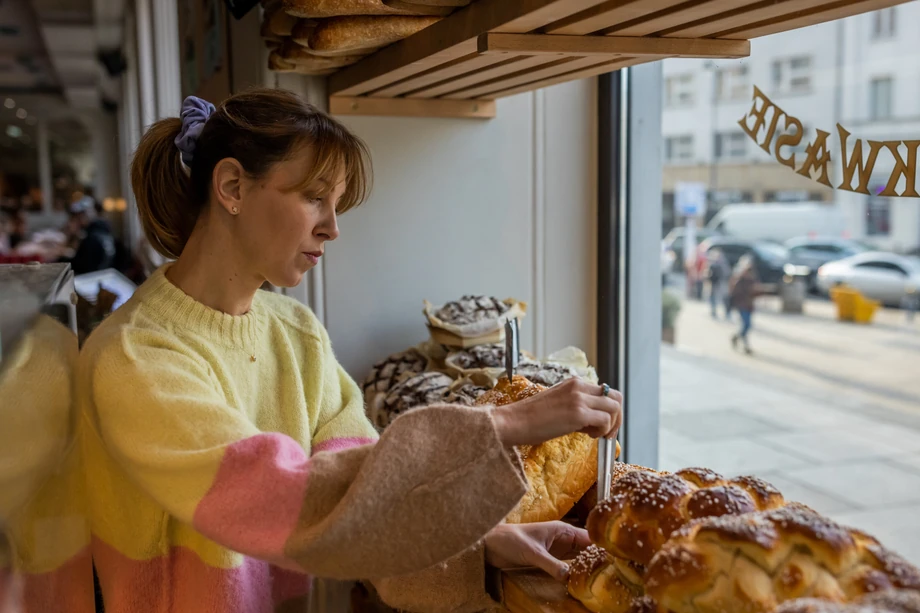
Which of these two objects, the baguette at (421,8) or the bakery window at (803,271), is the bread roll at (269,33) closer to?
the baguette at (421,8)

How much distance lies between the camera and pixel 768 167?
195 cm

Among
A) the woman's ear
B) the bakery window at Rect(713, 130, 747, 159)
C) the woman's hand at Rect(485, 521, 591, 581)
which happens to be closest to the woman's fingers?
the woman's hand at Rect(485, 521, 591, 581)

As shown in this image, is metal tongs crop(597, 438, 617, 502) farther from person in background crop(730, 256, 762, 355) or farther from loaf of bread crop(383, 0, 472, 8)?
person in background crop(730, 256, 762, 355)

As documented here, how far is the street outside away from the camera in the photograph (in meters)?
2.14

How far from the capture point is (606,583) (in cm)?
107

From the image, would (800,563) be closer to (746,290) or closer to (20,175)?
(746,290)

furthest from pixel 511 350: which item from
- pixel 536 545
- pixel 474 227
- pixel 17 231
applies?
pixel 17 231

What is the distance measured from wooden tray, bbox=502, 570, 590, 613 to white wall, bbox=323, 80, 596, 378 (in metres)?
1.16

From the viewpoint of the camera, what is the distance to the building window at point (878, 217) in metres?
1.62

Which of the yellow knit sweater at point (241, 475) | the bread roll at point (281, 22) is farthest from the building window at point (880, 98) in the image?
the bread roll at point (281, 22)

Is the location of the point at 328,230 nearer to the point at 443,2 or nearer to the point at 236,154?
the point at 236,154

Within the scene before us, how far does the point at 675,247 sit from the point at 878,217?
2.52ft

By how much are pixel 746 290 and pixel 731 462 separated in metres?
0.60

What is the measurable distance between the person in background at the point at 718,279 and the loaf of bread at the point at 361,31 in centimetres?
122
